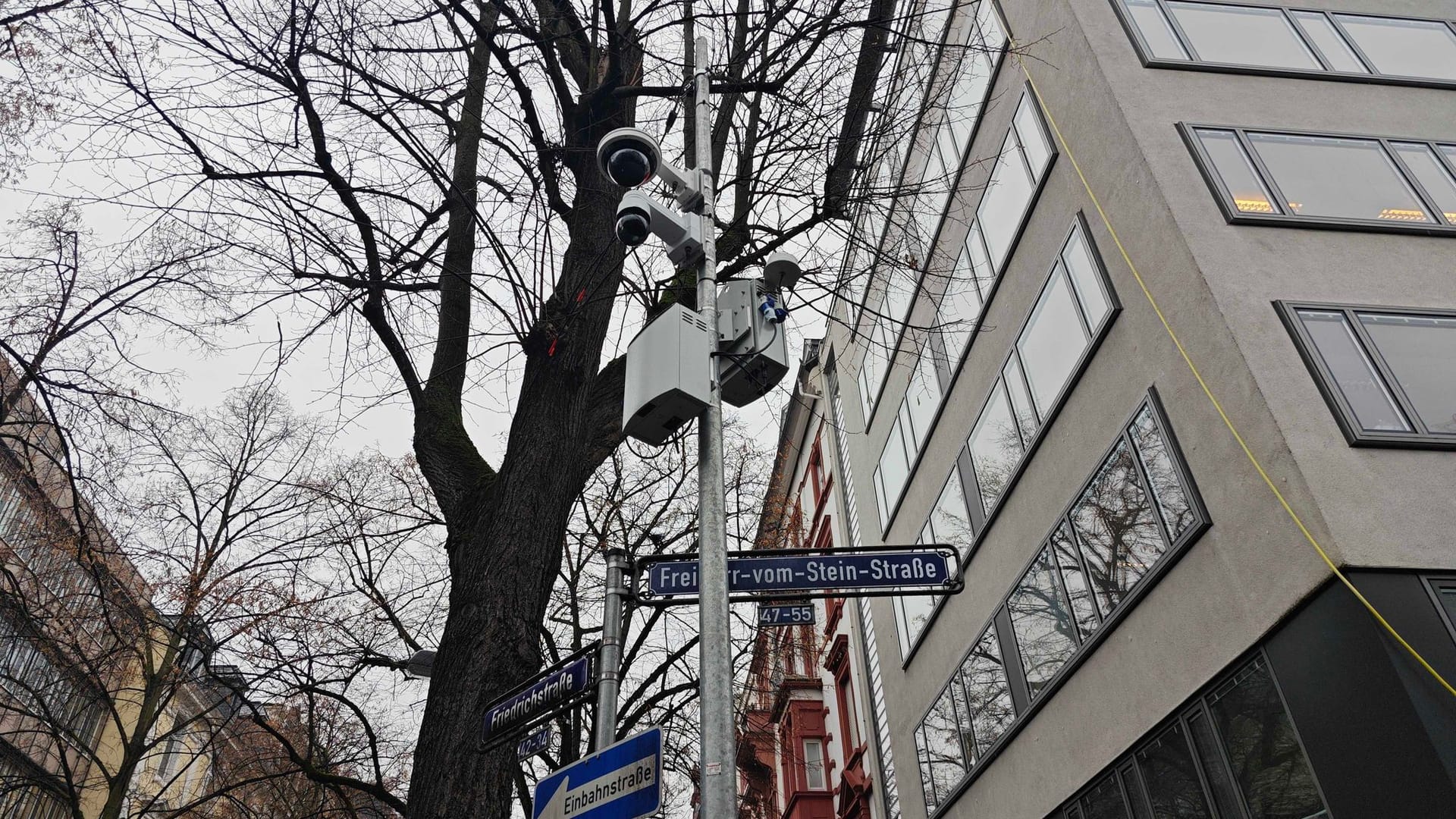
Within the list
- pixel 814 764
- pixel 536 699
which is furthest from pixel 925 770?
pixel 536 699

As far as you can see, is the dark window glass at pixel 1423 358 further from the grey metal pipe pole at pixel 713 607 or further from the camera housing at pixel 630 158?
the camera housing at pixel 630 158

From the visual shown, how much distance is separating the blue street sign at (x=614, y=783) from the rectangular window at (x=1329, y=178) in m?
7.40

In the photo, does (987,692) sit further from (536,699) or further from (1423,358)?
(536,699)

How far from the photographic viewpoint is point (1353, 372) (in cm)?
728

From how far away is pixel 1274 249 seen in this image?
8133mm

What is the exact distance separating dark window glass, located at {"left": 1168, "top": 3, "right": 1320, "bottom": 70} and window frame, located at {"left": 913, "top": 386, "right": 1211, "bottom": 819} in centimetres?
467

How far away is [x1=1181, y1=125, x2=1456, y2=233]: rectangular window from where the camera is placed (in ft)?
27.9

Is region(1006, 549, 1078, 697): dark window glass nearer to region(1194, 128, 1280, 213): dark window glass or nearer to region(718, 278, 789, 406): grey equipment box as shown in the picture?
region(1194, 128, 1280, 213): dark window glass

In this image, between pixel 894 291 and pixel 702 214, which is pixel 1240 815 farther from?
pixel 894 291

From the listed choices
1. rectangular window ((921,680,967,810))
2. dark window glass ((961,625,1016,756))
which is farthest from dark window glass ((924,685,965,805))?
dark window glass ((961,625,1016,756))

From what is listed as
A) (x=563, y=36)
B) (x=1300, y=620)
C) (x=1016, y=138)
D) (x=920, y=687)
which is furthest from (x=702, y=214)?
(x=920, y=687)

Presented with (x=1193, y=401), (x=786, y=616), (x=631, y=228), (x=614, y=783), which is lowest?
(x=614, y=783)

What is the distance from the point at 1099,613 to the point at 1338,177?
494 cm

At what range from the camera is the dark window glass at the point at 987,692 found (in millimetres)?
11445
